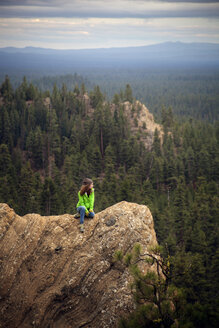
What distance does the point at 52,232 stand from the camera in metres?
14.1

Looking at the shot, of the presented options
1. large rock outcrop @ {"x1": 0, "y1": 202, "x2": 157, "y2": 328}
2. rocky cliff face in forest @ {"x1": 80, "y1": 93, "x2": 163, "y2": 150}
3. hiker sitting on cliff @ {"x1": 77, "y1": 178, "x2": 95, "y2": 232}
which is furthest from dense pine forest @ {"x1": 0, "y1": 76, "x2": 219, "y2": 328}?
hiker sitting on cliff @ {"x1": 77, "y1": 178, "x2": 95, "y2": 232}

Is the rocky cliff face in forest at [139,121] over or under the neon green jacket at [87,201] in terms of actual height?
under

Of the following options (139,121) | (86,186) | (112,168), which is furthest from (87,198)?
(139,121)

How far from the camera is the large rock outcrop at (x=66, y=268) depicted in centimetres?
1180

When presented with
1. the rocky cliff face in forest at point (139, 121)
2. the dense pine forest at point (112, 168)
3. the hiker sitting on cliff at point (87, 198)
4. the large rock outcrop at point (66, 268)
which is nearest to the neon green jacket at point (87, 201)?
the hiker sitting on cliff at point (87, 198)

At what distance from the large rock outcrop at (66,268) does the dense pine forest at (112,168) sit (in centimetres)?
1734

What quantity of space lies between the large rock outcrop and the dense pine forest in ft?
56.9

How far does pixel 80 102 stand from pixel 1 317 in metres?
96.8

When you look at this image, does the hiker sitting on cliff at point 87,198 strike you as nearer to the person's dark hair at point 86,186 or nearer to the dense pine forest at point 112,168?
the person's dark hair at point 86,186

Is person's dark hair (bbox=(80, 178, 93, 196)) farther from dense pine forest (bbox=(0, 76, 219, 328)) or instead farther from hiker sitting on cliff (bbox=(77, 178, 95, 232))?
dense pine forest (bbox=(0, 76, 219, 328))

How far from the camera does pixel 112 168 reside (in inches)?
2940

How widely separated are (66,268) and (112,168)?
6185 cm

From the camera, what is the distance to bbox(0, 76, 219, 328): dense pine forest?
42.8m

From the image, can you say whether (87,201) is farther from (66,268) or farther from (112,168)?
(112,168)
